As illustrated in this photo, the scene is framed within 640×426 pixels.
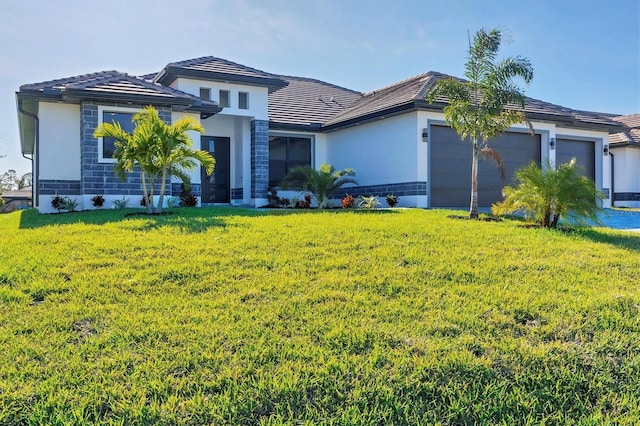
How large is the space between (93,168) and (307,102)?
34.3 feet

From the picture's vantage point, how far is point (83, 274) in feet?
18.9

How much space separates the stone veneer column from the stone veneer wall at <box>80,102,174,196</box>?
3.88m

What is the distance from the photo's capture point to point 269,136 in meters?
19.4

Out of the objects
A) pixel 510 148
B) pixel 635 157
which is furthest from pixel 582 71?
pixel 635 157

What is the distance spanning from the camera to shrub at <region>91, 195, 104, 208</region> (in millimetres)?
14344

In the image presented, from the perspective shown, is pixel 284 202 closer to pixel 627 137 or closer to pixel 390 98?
pixel 390 98

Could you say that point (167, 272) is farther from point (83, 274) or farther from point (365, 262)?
point (365, 262)

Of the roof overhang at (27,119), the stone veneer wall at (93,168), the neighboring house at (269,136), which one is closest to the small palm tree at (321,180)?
the neighboring house at (269,136)

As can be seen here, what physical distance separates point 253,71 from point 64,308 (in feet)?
48.7

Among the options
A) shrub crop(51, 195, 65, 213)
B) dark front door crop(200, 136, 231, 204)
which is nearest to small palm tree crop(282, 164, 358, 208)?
dark front door crop(200, 136, 231, 204)

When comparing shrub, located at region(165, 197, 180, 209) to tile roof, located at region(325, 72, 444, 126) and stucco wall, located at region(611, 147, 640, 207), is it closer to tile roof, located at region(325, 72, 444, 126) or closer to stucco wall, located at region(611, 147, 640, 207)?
tile roof, located at region(325, 72, 444, 126)

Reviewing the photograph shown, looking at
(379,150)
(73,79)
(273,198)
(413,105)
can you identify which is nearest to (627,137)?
(379,150)

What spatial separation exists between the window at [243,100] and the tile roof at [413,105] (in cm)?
340

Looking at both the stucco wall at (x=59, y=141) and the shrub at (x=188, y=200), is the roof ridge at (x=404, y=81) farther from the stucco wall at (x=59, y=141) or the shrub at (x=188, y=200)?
the stucco wall at (x=59, y=141)
